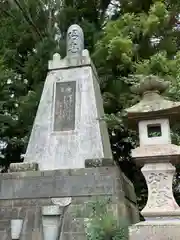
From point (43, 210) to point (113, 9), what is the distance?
6.96 meters

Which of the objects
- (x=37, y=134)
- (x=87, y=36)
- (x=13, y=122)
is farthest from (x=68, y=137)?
(x=87, y=36)

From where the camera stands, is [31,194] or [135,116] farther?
[31,194]

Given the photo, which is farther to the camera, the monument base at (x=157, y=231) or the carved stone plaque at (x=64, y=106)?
the carved stone plaque at (x=64, y=106)

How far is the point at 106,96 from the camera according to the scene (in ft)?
28.3

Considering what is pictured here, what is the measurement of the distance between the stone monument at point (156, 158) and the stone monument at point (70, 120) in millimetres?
1354

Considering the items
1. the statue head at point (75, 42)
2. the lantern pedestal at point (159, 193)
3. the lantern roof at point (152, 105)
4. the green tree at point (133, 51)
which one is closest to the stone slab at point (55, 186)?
the lantern pedestal at point (159, 193)

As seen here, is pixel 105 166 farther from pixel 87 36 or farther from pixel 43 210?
pixel 87 36

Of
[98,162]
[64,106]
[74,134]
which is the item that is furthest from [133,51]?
[98,162]

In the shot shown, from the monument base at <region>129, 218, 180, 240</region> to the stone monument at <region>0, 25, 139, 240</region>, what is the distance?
43.3 inches

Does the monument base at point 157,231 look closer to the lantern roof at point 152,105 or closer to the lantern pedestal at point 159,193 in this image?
the lantern pedestal at point 159,193

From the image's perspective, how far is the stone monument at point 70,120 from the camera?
6371mm

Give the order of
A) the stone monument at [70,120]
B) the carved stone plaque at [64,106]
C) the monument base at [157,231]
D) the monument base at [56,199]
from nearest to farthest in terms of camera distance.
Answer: the monument base at [157,231] < the monument base at [56,199] < the stone monument at [70,120] < the carved stone plaque at [64,106]

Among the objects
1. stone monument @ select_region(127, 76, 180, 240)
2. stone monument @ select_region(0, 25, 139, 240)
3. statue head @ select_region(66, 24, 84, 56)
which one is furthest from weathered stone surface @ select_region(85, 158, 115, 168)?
statue head @ select_region(66, 24, 84, 56)

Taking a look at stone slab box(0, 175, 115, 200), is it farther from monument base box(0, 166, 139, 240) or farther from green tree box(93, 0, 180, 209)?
green tree box(93, 0, 180, 209)
